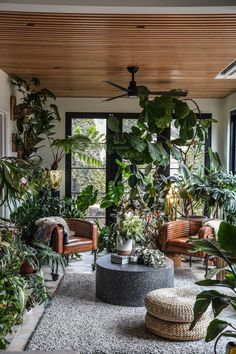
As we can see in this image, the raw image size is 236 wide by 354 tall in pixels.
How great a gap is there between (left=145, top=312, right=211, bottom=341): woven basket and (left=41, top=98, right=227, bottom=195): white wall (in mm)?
4578

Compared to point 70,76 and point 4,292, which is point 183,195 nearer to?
point 70,76

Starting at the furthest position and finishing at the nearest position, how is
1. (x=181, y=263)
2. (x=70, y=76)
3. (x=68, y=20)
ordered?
(x=181, y=263) → (x=70, y=76) → (x=68, y=20)

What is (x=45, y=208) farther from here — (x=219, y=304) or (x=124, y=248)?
(x=219, y=304)

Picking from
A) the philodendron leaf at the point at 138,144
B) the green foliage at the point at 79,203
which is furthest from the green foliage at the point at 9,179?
the green foliage at the point at 79,203

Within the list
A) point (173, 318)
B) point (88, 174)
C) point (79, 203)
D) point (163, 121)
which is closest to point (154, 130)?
point (163, 121)

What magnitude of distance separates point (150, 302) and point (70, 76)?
340 centimetres

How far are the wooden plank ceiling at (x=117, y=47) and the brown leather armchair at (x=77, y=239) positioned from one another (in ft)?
6.82

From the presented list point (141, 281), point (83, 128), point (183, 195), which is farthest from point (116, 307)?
point (83, 128)

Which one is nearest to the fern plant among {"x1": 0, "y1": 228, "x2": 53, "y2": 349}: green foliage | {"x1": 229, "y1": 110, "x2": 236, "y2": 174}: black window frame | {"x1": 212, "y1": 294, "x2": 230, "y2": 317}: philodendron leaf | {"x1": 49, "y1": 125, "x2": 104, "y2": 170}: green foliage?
{"x1": 0, "y1": 228, "x2": 53, "y2": 349}: green foliage

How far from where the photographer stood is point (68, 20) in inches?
138

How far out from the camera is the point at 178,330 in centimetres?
385

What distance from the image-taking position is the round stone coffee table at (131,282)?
183 inches

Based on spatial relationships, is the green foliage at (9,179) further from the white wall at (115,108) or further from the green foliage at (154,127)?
the white wall at (115,108)

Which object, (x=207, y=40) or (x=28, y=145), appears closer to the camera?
(x=207, y=40)
